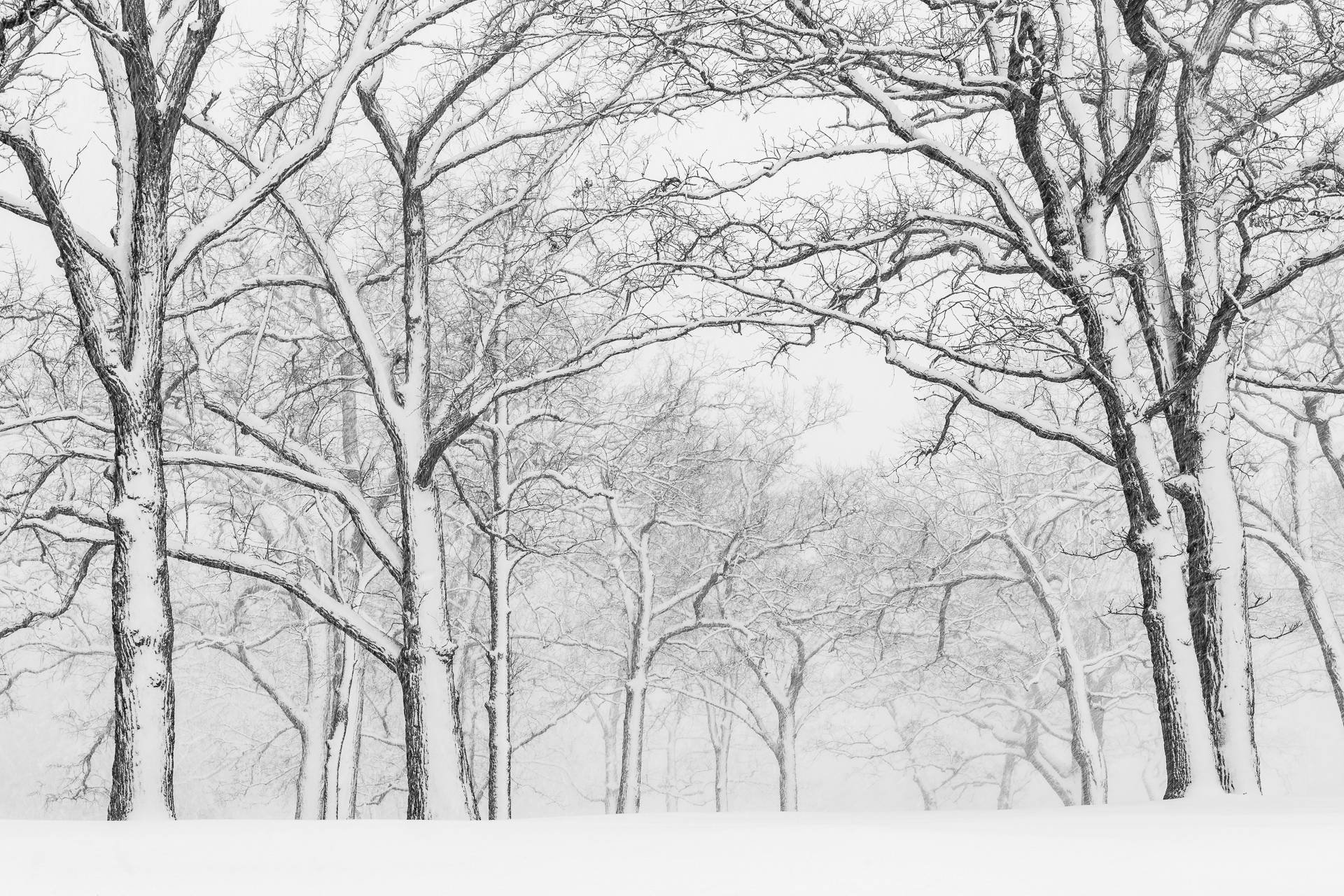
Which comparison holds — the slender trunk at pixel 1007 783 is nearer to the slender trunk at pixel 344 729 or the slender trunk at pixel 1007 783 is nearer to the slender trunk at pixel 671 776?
the slender trunk at pixel 671 776

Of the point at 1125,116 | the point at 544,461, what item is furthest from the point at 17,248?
the point at 1125,116

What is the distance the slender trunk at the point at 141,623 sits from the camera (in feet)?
21.4

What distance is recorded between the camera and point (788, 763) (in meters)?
21.3

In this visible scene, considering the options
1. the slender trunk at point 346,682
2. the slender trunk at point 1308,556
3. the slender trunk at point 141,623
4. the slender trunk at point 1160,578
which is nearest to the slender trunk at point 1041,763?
the slender trunk at point 1308,556

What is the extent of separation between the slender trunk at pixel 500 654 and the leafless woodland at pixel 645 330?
0.32 ft

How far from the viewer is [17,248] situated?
41.0 feet

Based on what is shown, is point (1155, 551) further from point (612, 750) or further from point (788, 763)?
point (612, 750)

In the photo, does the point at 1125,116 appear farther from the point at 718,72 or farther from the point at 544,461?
the point at 544,461

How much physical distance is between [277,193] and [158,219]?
182 centimetres

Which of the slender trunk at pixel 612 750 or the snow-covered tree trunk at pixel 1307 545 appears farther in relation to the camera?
the slender trunk at pixel 612 750

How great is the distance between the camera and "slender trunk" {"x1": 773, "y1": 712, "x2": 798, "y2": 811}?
2095cm

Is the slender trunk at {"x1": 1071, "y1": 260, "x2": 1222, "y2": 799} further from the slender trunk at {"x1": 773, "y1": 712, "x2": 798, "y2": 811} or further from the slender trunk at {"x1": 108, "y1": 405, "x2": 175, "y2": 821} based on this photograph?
the slender trunk at {"x1": 773, "y1": 712, "x2": 798, "y2": 811}

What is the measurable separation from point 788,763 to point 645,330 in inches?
589

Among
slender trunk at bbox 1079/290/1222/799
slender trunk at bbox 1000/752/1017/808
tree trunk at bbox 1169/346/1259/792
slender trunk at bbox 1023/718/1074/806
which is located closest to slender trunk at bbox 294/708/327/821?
slender trunk at bbox 1079/290/1222/799
